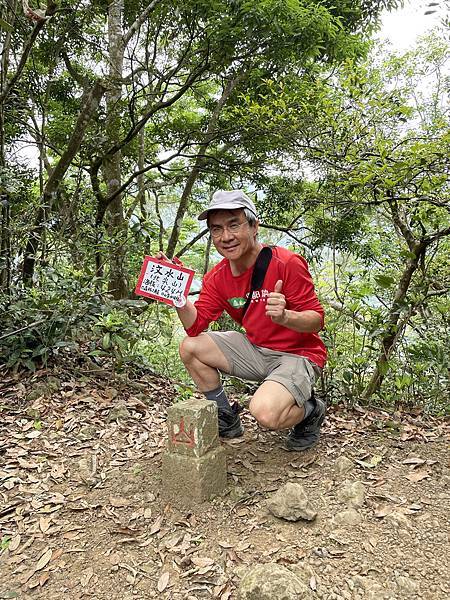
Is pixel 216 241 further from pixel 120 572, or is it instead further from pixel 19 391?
pixel 19 391

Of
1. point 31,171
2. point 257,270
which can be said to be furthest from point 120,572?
point 31,171

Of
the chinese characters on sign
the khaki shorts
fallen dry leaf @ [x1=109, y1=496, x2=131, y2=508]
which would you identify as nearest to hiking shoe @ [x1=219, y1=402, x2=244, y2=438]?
the khaki shorts

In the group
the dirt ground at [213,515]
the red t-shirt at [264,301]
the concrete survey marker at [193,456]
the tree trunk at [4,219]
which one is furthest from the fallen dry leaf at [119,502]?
the tree trunk at [4,219]

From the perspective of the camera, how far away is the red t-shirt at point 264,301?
2.66 metres

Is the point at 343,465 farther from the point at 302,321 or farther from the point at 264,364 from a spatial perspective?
the point at 302,321

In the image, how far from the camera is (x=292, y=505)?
221 cm

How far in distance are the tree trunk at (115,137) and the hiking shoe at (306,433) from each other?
2.39 meters

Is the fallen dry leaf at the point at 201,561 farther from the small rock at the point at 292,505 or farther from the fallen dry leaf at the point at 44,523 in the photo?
the fallen dry leaf at the point at 44,523

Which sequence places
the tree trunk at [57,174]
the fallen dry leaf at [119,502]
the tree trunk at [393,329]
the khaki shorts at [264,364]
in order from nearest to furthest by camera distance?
the fallen dry leaf at [119,502] → the khaki shorts at [264,364] → the tree trunk at [393,329] → the tree trunk at [57,174]

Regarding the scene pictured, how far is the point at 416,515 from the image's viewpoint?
2.24 metres

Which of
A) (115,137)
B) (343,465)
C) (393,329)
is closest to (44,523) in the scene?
(343,465)

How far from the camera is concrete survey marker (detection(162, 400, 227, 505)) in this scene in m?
2.31

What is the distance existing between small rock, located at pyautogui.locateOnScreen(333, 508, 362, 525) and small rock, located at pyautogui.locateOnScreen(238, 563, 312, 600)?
45 cm

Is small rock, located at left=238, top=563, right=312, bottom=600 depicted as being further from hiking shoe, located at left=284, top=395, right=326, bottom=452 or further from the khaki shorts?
hiking shoe, located at left=284, top=395, right=326, bottom=452
